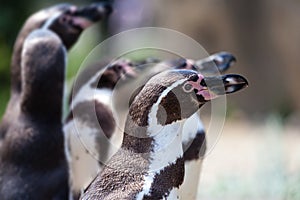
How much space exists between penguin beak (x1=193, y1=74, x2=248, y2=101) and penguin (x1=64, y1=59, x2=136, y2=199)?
0.87 meters

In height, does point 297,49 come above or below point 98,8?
below

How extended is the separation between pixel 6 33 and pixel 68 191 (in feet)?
16.8

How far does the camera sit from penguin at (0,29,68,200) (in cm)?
347

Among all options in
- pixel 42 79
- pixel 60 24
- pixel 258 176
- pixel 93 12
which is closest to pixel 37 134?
pixel 42 79

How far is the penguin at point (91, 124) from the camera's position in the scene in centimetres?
339

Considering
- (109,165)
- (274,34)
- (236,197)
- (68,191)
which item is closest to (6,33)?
(274,34)

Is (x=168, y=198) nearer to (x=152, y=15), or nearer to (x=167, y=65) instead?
(x=167, y=65)

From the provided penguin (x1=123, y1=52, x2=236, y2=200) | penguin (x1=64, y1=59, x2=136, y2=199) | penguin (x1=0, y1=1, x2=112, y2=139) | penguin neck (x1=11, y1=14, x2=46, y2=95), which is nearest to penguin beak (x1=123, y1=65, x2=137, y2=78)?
penguin (x1=64, y1=59, x2=136, y2=199)

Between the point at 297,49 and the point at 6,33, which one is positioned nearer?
the point at 297,49

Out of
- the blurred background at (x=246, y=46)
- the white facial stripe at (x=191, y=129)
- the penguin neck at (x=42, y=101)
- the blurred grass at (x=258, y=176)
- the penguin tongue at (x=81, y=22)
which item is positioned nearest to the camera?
the white facial stripe at (x=191, y=129)

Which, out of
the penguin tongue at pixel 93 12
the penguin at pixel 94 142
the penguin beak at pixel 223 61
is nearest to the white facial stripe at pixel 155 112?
the penguin at pixel 94 142

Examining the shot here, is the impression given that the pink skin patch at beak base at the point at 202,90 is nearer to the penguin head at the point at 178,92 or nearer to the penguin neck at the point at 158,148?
the penguin head at the point at 178,92

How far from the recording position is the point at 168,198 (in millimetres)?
2512

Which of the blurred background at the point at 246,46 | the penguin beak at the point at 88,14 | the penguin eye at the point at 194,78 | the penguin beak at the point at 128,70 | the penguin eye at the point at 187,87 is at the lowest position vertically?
the blurred background at the point at 246,46
